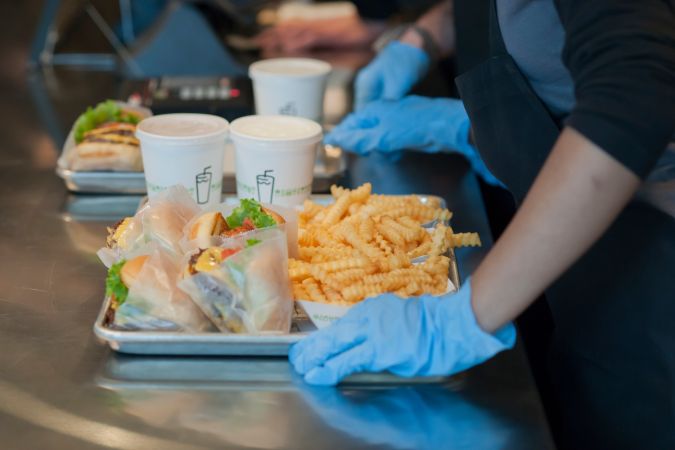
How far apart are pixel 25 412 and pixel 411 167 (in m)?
1.13

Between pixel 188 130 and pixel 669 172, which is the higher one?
pixel 669 172

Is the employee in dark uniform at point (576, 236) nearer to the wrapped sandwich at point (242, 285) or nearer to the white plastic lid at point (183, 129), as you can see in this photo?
the wrapped sandwich at point (242, 285)

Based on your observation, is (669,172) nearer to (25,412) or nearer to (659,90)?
(659,90)

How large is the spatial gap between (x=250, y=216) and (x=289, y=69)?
83cm

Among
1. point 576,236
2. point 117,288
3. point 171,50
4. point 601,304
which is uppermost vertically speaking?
point 576,236

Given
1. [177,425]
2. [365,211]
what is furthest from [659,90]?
[177,425]

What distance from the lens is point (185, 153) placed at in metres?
1.56

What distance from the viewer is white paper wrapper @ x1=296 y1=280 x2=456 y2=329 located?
124cm

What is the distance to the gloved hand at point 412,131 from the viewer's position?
2.05 meters

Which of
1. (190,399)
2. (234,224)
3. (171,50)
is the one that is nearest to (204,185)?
(234,224)

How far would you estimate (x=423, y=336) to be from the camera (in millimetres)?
1162

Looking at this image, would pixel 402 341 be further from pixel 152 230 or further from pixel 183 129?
pixel 183 129

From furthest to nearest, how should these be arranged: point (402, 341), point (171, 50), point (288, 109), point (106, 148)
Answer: point (171, 50) → point (288, 109) → point (106, 148) → point (402, 341)

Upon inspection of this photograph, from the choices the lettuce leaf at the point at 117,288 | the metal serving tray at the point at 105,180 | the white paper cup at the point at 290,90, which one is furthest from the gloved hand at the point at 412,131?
the lettuce leaf at the point at 117,288
